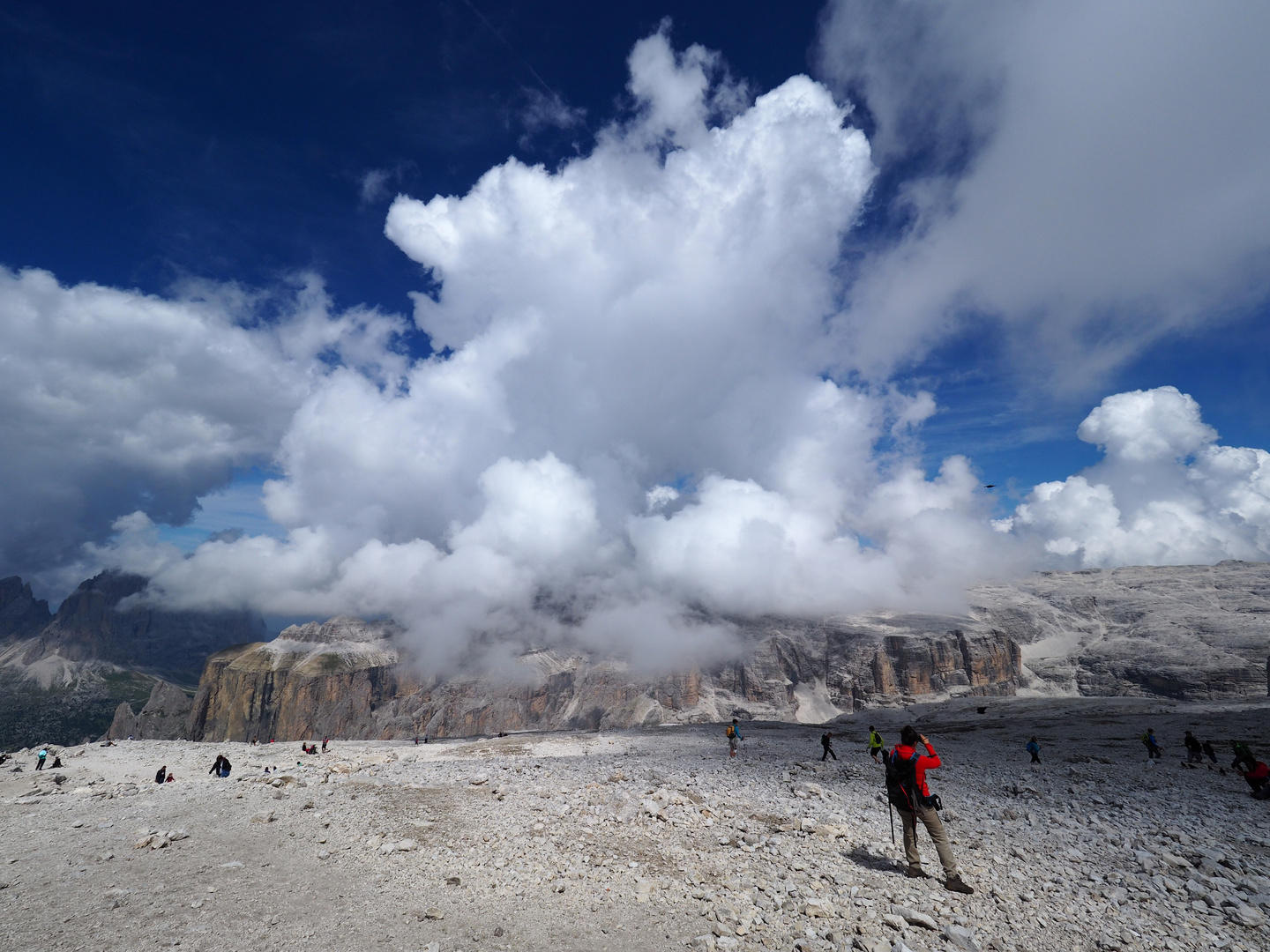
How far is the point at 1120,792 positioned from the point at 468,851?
908 inches

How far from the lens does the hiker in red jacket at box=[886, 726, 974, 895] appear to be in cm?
1140

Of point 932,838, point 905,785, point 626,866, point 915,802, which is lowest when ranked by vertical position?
point 626,866

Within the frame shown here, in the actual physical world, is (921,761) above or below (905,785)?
above

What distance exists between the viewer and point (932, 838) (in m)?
11.4

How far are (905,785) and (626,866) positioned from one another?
Answer: 6.48m

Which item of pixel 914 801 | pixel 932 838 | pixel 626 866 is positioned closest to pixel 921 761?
pixel 914 801

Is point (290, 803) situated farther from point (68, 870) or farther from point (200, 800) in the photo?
point (68, 870)

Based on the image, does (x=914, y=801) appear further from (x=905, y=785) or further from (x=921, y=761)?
(x=921, y=761)

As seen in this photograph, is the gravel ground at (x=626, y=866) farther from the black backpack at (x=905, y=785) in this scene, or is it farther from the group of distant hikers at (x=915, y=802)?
the black backpack at (x=905, y=785)

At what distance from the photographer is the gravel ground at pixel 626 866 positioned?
966 cm

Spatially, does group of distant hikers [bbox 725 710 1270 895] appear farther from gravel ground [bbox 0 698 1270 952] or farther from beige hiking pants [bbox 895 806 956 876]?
gravel ground [bbox 0 698 1270 952]

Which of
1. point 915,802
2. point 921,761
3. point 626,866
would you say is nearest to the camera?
point 915,802

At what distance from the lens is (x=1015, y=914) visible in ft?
32.5

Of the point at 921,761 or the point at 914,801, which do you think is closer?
the point at 914,801
